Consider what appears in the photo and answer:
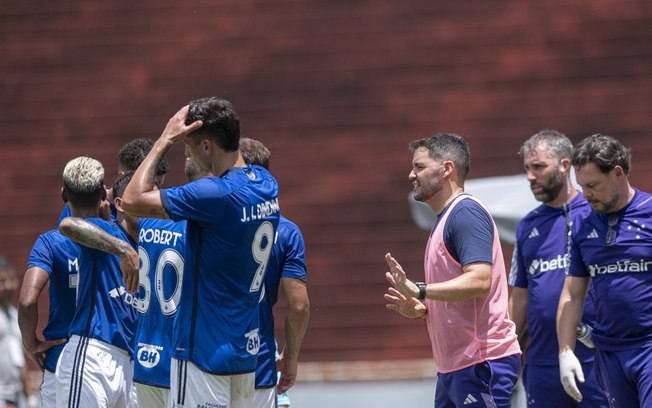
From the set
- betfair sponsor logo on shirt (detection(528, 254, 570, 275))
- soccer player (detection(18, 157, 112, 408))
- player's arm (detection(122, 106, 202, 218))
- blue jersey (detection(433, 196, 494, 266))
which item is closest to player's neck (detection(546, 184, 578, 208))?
betfair sponsor logo on shirt (detection(528, 254, 570, 275))

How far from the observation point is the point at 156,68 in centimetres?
1283

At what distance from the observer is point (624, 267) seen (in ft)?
20.4

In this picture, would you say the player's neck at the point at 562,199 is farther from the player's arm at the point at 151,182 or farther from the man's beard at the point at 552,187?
the player's arm at the point at 151,182

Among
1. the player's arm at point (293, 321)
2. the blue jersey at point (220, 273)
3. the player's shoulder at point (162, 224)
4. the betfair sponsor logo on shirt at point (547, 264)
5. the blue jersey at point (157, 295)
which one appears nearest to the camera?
the blue jersey at point (220, 273)

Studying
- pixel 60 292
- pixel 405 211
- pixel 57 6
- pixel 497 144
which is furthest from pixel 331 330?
pixel 60 292

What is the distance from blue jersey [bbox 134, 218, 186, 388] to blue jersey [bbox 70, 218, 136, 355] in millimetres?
469

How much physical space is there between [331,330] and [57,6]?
5146 millimetres

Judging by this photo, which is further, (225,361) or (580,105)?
(580,105)

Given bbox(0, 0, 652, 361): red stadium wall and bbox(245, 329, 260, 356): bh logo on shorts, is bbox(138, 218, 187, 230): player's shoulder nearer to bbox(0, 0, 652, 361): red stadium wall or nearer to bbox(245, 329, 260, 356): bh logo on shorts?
bbox(245, 329, 260, 356): bh logo on shorts

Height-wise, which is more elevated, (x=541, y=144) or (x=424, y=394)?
(x=541, y=144)

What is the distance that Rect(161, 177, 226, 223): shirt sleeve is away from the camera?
487cm

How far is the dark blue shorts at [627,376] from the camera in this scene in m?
6.09

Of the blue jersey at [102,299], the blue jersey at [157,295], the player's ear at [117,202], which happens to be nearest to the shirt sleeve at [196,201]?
the blue jersey at [157,295]

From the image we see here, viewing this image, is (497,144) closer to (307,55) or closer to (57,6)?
(307,55)
